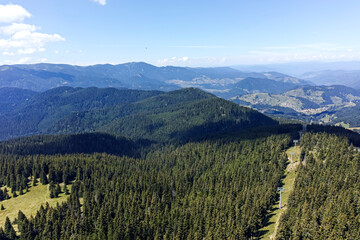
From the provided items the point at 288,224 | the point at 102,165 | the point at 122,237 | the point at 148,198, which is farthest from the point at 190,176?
the point at 288,224

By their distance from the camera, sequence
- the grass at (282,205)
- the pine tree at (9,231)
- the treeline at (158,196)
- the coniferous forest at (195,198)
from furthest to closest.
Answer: the pine tree at (9,231), the treeline at (158,196), the grass at (282,205), the coniferous forest at (195,198)

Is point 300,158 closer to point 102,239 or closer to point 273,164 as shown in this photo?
point 273,164

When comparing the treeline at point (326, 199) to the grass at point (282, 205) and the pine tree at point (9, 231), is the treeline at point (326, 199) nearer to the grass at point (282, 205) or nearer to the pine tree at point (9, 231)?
the grass at point (282, 205)

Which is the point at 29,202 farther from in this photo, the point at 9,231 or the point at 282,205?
the point at 282,205

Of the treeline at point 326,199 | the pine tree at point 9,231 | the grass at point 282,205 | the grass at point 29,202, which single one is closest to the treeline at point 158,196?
the pine tree at point 9,231

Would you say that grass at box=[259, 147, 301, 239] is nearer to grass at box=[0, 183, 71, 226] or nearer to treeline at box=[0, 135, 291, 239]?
treeline at box=[0, 135, 291, 239]

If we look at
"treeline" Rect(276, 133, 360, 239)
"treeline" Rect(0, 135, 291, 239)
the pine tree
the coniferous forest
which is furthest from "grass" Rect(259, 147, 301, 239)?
the pine tree
